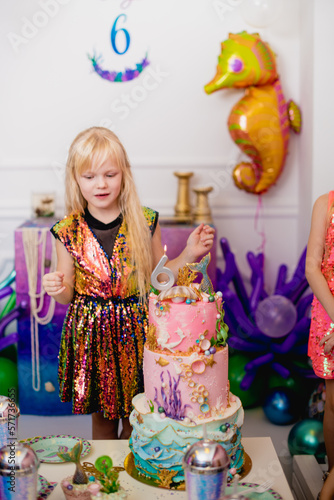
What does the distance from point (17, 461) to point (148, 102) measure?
2.55 m

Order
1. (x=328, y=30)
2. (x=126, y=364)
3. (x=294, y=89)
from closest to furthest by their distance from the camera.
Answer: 1. (x=126, y=364)
2. (x=328, y=30)
3. (x=294, y=89)

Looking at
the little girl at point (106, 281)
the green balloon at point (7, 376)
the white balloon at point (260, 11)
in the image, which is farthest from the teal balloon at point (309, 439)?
the white balloon at point (260, 11)

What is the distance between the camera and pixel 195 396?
1.57 metres

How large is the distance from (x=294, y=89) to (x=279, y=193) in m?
0.59

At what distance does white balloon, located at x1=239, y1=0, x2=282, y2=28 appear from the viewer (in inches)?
118

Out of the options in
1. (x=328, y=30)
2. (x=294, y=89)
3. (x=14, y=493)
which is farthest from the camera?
(x=294, y=89)

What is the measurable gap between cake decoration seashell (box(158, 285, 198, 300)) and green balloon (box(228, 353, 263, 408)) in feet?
4.81

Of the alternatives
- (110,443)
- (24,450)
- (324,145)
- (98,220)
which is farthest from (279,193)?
(24,450)

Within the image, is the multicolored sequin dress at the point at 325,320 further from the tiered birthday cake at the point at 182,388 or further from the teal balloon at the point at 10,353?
the teal balloon at the point at 10,353

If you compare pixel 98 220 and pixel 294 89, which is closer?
pixel 98 220

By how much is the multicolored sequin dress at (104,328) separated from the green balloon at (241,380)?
3.39 ft

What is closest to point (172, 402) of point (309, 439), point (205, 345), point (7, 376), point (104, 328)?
point (205, 345)

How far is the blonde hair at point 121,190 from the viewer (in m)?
1.97

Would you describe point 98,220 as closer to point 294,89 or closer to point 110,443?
point 110,443
